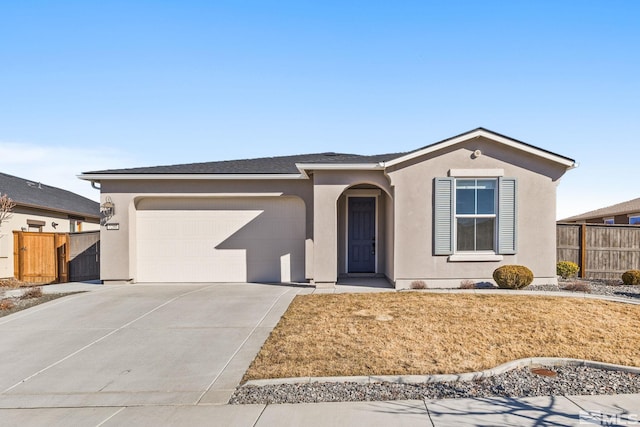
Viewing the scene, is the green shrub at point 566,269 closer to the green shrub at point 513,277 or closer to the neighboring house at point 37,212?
the green shrub at point 513,277

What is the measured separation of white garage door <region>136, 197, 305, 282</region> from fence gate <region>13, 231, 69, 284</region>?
3.66 m

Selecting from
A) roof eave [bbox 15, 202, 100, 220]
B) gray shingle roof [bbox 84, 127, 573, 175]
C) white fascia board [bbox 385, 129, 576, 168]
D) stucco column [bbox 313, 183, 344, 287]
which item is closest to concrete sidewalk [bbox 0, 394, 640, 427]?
stucco column [bbox 313, 183, 344, 287]

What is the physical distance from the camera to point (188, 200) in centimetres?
1204

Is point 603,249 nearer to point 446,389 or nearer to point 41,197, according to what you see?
point 446,389

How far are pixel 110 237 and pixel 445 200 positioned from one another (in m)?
9.81

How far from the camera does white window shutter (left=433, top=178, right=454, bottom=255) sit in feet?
33.8

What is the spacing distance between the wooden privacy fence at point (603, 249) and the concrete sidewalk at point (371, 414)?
979cm

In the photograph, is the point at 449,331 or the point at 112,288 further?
the point at 112,288

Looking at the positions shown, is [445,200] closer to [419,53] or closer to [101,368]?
[419,53]

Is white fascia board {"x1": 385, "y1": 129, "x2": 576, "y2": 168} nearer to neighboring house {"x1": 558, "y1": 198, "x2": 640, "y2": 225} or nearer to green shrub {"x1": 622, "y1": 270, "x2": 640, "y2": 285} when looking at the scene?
green shrub {"x1": 622, "y1": 270, "x2": 640, "y2": 285}

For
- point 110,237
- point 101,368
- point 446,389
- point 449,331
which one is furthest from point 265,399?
point 110,237

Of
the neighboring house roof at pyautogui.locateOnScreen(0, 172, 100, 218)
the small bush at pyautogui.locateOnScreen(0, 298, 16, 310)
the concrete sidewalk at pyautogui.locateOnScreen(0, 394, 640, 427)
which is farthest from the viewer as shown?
the neighboring house roof at pyautogui.locateOnScreen(0, 172, 100, 218)

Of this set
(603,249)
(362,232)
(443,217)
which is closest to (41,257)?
(362,232)

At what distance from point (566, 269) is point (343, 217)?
23.3 ft
